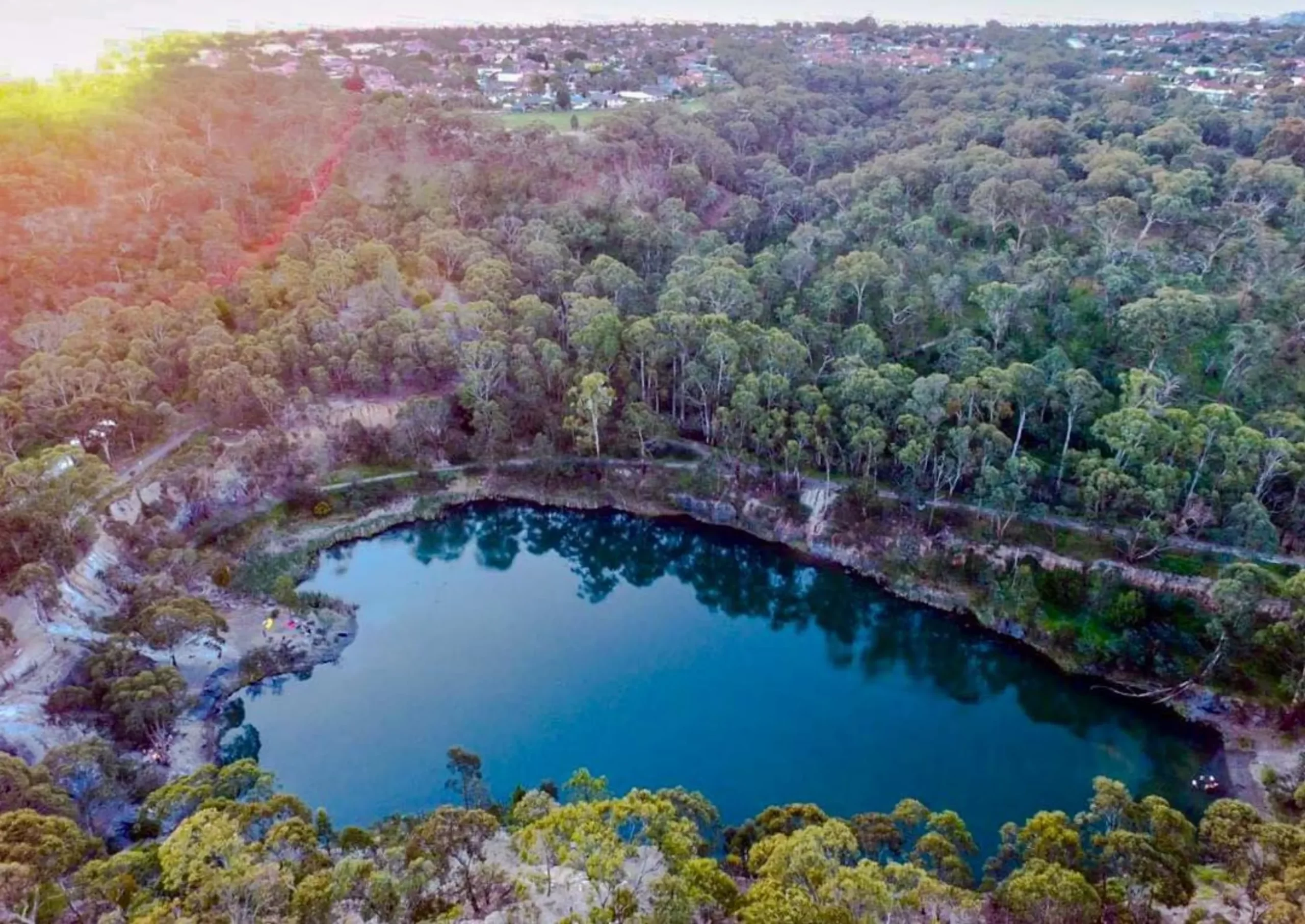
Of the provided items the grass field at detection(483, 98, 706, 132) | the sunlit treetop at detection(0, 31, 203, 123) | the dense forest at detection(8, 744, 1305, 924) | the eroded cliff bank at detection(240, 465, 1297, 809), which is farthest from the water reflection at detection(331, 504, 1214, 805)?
the sunlit treetop at detection(0, 31, 203, 123)

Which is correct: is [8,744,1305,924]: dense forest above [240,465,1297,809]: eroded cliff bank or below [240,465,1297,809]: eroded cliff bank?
above

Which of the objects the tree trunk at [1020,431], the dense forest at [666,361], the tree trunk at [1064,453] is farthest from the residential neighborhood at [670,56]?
the tree trunk at [1064,453]

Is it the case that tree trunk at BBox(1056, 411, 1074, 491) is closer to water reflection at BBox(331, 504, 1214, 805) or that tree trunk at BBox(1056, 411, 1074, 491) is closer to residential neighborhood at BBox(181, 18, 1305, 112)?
water reflection at BBox(331, 504, 1214, 805)

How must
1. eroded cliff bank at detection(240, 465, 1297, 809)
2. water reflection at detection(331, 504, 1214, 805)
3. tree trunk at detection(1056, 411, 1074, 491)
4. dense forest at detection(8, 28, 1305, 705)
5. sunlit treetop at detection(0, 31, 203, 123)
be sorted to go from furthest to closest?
sunlit treetop at detection(0, 31, 203, 123)
tree trunk at detection(1056, 411, 1074, 491)
dense forest at detection(8, 28, 1305, 705)
water reflection at detection(331, 504, 1214, 805)
eroded cliff bank at detection(240, 465, 1297, 809)

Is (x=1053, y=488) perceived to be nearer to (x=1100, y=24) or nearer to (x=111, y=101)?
(x=111, y=101)

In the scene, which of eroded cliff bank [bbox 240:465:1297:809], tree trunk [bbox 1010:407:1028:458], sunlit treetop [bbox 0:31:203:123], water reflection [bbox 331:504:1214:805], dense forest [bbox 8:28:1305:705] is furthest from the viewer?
sunlit treetop [bbox 0:31:203:123]

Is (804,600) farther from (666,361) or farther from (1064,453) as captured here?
(666,361)

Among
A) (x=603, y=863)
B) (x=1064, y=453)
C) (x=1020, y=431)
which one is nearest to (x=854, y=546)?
(x=1020, y=431)
